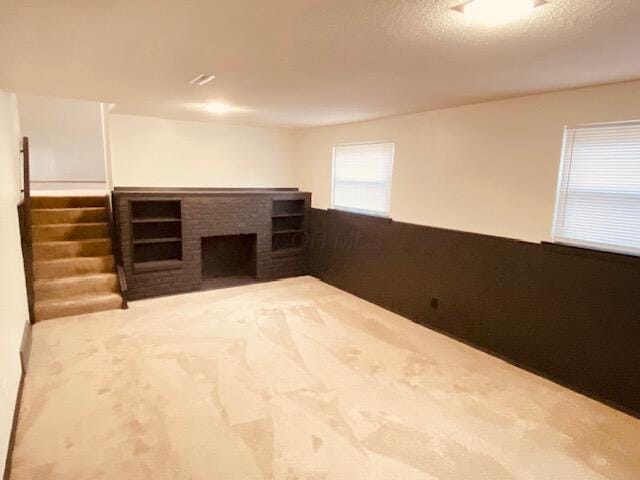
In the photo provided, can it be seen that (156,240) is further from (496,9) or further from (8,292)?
(496,9)

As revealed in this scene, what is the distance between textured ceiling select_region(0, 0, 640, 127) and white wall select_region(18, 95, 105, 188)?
333 cm

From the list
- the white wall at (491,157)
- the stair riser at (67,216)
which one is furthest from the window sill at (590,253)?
the stair riser at (67,216)

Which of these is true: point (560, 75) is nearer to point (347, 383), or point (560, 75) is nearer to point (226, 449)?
point (347, 383)

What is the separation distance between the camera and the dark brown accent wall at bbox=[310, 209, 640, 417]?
2775 mm

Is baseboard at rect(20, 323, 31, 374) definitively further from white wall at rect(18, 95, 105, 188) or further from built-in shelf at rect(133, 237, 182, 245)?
white wall at rect(18, 95, 105, 188)

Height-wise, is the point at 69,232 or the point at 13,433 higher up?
the point at 69,232

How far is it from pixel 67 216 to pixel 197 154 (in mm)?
1831

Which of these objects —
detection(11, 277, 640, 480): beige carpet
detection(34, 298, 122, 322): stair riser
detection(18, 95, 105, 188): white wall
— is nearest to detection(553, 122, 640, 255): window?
detection(11, 277, 640, 480): beige carpet

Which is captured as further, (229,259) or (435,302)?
(229,259)

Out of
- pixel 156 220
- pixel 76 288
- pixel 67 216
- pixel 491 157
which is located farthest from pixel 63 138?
pixel 491 157

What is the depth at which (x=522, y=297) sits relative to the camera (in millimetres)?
3348

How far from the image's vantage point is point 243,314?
4.41 meters

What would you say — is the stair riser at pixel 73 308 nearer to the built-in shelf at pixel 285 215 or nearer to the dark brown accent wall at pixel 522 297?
the built-in shelf at pixel 285 215

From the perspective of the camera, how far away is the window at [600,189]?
2.67 metres
